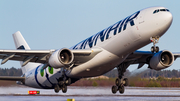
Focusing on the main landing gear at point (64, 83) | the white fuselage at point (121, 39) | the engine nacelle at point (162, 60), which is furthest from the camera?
the main landing gear at point (64, 83)

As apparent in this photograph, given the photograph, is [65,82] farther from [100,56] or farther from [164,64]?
[164,64]

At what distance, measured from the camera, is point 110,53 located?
2584 cm

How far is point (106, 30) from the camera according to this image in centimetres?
2670

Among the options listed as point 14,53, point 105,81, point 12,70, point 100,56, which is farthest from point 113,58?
point 12,70

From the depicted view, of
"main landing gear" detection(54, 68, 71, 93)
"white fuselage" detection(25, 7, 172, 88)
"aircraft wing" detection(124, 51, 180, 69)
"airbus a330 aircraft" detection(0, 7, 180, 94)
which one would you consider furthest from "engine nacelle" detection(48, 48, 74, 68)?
"aircraft wing" detection(124, 51, 180, 69)

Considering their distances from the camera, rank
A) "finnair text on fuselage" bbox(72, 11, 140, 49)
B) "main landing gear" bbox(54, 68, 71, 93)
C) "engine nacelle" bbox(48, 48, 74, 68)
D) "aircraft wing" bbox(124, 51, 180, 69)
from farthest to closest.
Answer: "main landing gear" bbox(54, 68, 71, 93)
"aircraft wing" bbox(124, 51, 180, 69)
"engine nacelle" bbox(48, 48, 74, 68)
"finnair text on fuselage" bbox(72, 11, 140, 49)

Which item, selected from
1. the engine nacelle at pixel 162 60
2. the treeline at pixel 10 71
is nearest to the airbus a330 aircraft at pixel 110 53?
the engine nacelle at pixel 162 60

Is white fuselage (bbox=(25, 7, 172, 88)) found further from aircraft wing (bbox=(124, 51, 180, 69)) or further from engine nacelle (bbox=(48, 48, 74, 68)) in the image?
aircraft wing (bbox=(124, 51, 180, 69))

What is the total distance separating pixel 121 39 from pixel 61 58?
595 cm

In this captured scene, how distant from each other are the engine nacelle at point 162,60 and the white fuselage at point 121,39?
469 centimetres

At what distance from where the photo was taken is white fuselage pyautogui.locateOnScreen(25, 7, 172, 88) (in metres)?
22.6

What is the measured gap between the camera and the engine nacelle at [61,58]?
25192 mm

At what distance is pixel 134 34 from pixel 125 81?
9232 mm

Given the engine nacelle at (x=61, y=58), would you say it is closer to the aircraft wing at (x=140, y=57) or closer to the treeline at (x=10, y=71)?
the aircraft wing at (x=140, y=57)
